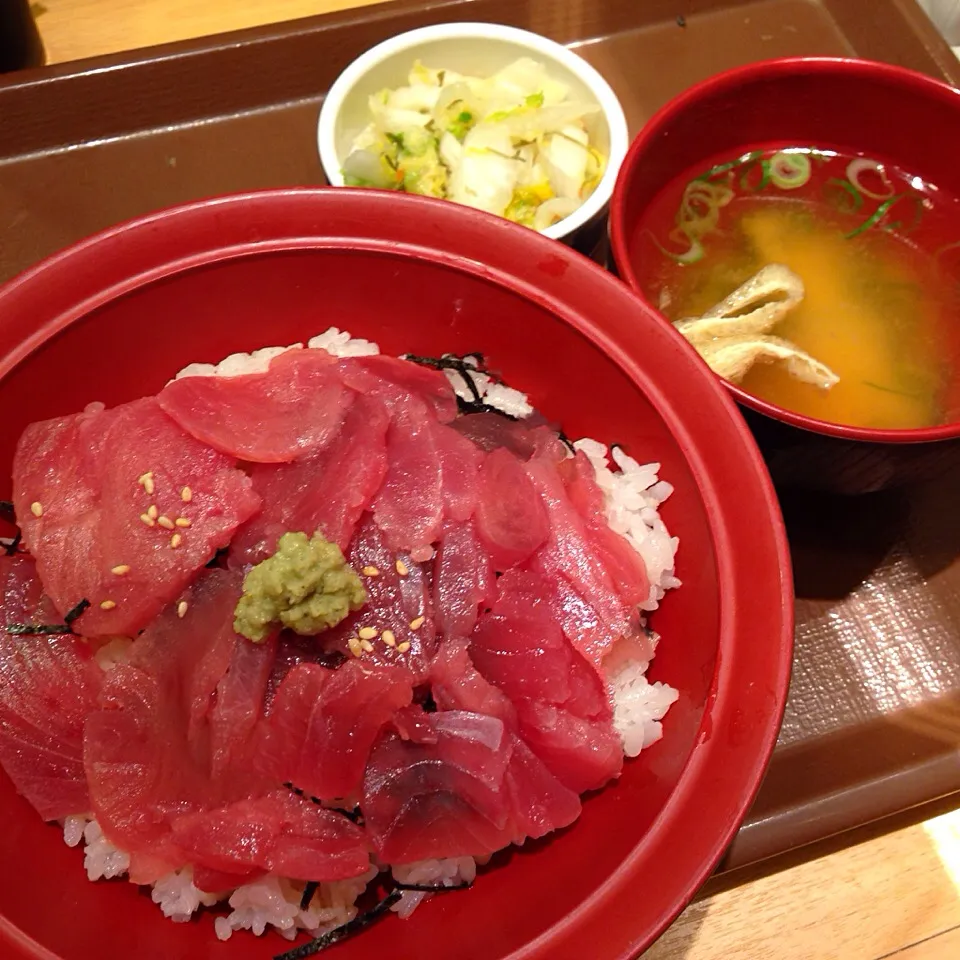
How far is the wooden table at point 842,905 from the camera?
1839 mm

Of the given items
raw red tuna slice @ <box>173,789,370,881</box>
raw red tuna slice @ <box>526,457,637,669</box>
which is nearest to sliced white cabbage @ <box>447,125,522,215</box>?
raw red tuna slice @ <box>526,457,637,669</box>

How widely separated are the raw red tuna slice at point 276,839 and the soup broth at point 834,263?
4.54ft

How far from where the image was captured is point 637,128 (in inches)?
107

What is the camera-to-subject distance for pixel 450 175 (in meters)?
2.42

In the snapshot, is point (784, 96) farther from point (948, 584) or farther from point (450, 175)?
point (948, 584)

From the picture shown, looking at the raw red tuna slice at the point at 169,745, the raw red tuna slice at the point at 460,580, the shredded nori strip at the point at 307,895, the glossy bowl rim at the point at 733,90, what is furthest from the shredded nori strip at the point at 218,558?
the glossy bowl rim at the point at 733,90

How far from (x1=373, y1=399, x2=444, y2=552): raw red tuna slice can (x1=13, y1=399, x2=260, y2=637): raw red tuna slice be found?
257 millimetres

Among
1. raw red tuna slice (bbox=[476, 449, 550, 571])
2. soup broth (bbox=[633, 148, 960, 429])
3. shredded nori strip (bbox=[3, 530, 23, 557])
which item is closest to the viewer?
raw red tuna slice (bbox=[476, 449, 550, 571])

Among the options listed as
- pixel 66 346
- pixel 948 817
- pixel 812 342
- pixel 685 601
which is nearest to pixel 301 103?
pixel 66 346

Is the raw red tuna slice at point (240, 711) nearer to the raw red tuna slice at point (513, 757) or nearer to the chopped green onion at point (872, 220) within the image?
the raw red tuna slice at point (513, 757)

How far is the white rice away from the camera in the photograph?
148cm

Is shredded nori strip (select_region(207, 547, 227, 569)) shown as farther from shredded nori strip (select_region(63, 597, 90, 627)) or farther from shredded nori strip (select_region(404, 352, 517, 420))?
shredded nori strip (select_region(404, 352, 517, 420))

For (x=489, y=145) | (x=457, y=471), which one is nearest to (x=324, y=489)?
(x=457, y=471)

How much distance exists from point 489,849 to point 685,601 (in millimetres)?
603
